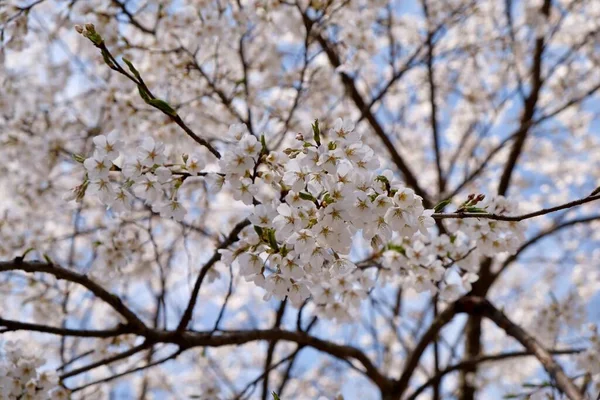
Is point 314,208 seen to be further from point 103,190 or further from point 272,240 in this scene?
point 103,190

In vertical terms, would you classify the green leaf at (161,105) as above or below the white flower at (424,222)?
above

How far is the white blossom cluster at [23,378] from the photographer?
1.89 m

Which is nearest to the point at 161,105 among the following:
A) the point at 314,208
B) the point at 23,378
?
the point at 314,208

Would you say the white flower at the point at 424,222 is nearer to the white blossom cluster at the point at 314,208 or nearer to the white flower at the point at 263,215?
the white blossom cluster at the point at 314,208

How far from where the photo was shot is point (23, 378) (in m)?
1.93

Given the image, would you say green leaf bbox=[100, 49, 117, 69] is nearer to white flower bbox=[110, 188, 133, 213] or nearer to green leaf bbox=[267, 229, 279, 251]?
white flower bbox=[110, 188, 133, 213]

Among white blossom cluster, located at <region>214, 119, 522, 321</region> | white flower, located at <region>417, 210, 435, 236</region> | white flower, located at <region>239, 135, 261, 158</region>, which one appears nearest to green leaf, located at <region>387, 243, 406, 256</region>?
white blossom cluster, located at <region>214, 119, 522, 321</region>

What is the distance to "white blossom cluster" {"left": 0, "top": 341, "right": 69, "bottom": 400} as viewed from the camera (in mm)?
1887

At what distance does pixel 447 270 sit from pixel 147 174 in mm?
1251

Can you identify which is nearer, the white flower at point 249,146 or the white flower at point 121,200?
the white flower at point 249,146

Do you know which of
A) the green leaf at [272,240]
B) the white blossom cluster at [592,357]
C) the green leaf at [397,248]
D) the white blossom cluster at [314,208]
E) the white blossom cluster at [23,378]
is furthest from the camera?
the white blossom cluster at [592,357]

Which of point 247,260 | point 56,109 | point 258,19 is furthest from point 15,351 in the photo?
point 56,109

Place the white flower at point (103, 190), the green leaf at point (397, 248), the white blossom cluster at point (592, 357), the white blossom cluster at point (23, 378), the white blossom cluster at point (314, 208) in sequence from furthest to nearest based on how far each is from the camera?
the white blossom cluster at point (592, 357)
the green leaf at point (397, 248)
the white blossom cluster at point (23, 378)
the white flower at point (103, 190)
the white blossom cluster at point (314, 208)

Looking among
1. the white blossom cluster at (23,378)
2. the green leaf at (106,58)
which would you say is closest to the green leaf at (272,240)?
the green leaf at (106,58)
